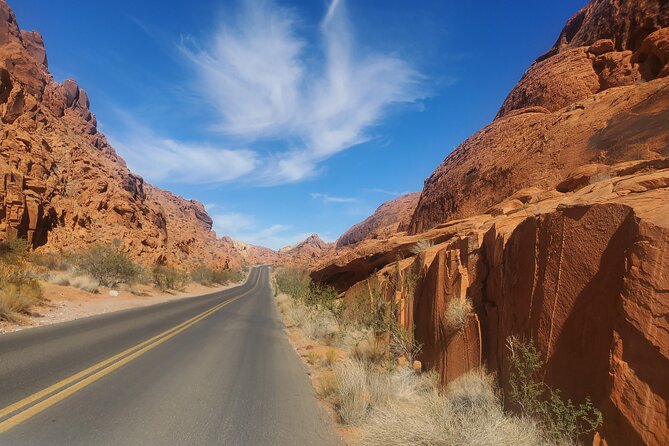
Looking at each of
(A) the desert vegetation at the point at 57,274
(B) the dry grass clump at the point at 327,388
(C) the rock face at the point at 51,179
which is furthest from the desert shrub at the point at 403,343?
(C) the rock face at the point at 51,179

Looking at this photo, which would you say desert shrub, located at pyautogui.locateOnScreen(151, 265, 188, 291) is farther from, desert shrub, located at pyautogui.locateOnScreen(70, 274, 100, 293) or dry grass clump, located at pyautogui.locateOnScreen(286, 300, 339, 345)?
dry grass clump, located at pyautogui.locateOnScreen(286, 300, 339, 345)

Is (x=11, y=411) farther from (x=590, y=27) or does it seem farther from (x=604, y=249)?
(x=590, y=27)

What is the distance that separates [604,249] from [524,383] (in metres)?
1.81

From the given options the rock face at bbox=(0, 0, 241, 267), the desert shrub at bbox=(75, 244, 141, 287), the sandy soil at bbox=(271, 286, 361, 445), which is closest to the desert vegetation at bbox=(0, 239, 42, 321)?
the desert shrub at bbox=(75, 244, 141, 287)

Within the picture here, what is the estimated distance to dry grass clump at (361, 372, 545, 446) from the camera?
4.38 metres

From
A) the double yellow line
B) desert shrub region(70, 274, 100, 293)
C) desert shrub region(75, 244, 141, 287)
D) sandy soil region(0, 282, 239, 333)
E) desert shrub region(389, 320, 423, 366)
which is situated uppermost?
desert shrub region(75, 244, 141, 287)

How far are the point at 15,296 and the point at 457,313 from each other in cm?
1409

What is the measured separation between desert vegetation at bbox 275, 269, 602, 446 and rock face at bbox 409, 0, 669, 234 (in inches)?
285

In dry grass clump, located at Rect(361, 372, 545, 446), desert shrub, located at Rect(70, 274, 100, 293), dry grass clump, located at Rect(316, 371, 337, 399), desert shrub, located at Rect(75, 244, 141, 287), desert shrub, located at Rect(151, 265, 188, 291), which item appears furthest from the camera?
desert shrub, located at Rect(151, 265, 188, 291)

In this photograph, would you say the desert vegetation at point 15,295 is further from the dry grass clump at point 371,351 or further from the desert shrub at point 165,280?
the desert shrub at point 165,280

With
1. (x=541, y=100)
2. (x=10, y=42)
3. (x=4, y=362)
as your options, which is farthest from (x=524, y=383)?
(x=10, y=42)

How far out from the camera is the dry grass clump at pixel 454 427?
438 centimetres

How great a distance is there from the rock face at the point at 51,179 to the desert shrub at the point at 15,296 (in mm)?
16845

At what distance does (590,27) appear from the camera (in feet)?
66.1
